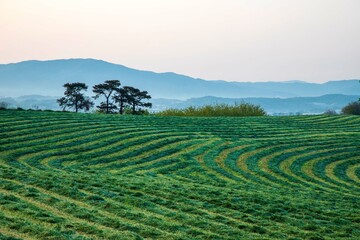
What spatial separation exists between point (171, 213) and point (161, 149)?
1114cm

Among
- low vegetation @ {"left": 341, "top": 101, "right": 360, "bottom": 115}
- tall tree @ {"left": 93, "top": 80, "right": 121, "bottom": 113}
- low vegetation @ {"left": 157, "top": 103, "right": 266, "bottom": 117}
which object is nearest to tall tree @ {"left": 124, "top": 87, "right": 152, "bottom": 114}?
tall tree @ {"left": 93, "top": 80, "right": 121, "bottom": 113}

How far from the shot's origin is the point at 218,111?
147 feet

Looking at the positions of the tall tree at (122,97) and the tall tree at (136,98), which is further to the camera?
the tall tree at (122,97)

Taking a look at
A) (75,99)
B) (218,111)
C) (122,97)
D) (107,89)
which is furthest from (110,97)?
(218,111)

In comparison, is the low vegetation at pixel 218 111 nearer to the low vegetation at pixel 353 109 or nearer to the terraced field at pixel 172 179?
the terraced field at pixel 172 179

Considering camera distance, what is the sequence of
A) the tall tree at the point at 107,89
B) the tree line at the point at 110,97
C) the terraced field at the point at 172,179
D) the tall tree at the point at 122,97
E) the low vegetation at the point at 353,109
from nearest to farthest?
the terraced field at the point at 172,179 < the tree line at the point at 110,97 < the tall tree at the point at 122,97 < the tall tree at the point at 107,89 < the low vegetation at the point at 353,109

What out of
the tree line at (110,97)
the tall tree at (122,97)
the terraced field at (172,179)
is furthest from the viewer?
the tall tree at (122,97)

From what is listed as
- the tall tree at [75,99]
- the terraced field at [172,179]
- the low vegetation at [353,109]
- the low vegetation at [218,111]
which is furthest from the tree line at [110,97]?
the low vegetation at [353,109]

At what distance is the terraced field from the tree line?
2178cm

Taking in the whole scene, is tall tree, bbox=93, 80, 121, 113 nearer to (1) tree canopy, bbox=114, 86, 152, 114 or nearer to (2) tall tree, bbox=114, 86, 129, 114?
(2) tall tree, bbox=114, 86, 129, 114

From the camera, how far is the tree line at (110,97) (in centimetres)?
5453

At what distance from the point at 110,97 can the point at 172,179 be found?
4215 cm

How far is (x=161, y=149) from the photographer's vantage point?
22719 mm

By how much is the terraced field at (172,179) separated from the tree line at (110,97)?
2178 centimetres
